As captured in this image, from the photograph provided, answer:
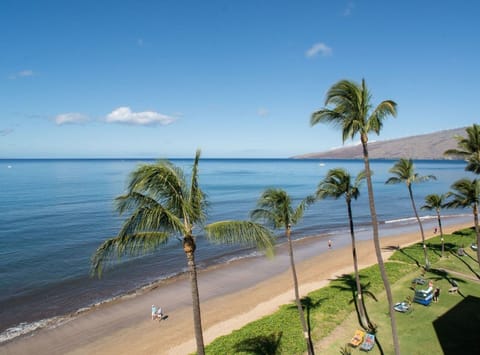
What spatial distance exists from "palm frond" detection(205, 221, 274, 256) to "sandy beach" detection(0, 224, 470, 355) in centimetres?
1222

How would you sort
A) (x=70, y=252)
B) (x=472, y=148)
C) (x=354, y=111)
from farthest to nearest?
(x=70, y=252) → (x=472, y=148) → (x=354, y=111)

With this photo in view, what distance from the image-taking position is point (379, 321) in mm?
17672

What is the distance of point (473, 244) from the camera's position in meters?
32.4

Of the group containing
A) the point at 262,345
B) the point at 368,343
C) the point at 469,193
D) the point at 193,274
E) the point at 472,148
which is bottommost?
the point at 262,345

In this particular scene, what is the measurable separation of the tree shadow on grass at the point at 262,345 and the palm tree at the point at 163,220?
307 inches

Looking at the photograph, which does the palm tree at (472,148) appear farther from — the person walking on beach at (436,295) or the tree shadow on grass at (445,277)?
the person walking on beach at (436,295)

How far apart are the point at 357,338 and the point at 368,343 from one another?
1.83ft

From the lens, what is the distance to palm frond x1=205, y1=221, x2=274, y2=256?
8.70 metres

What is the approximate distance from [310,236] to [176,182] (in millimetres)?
43592

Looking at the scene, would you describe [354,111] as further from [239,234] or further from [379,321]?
[379,321]

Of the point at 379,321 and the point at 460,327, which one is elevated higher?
the point at 379,321

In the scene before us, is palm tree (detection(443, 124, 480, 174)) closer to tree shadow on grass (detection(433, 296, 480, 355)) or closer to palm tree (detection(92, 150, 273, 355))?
tree shadow on grass (detection(433, 296, 480, 355))

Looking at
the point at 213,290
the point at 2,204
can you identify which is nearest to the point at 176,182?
the point at 213,290

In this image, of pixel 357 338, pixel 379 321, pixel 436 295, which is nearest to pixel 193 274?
pixel 357 338
